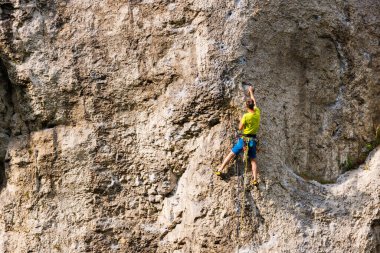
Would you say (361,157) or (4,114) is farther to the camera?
(4,114)

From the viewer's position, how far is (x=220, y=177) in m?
10.4

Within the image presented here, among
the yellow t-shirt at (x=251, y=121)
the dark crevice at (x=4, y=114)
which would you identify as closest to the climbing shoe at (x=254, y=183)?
the yellow t-shirt at (x=251, y=121)

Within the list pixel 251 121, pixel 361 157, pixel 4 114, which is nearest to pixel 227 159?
pixel 251 121

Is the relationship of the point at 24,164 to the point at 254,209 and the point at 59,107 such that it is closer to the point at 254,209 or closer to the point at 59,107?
the point at 59,107

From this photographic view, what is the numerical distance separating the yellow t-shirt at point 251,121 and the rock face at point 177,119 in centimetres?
35

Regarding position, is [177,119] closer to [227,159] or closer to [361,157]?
[227,159]

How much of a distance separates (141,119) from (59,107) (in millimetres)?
1605

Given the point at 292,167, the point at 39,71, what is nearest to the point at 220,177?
the point at 292,167

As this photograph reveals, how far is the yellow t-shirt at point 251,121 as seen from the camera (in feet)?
33.1

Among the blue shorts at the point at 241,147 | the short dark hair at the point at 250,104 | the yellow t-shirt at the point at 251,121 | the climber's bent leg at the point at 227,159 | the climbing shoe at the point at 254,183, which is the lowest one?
the climbing shoe at the point at 254,183

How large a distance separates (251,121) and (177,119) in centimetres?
141

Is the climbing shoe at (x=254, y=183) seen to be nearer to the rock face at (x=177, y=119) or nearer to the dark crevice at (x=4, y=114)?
the rock face at (x=177, y=119)

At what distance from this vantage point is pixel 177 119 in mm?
10750

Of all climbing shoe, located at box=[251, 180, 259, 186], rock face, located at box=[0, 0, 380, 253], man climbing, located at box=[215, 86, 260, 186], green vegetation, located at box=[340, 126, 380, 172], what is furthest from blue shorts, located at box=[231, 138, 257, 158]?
green vegetation, located at box=[340, 126, 380, 172]
